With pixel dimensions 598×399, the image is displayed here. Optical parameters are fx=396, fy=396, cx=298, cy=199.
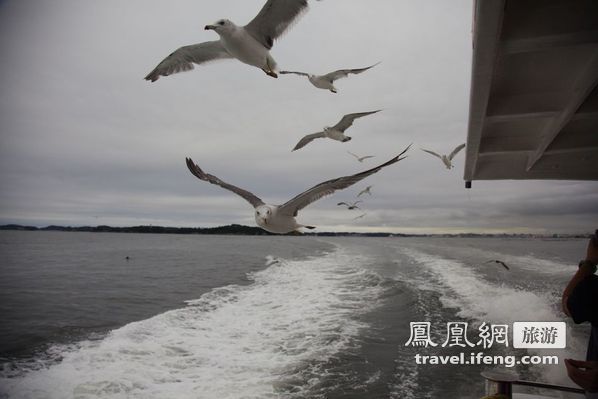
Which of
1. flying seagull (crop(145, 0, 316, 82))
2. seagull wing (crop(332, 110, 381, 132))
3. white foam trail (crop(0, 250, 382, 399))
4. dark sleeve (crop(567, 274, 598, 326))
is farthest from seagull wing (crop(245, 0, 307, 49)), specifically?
white foam trail (crop(0, 250, 382, 399))

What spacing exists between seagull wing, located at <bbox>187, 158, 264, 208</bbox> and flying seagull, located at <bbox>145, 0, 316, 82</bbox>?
2.13ft

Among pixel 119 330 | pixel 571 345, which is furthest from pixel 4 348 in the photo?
pixel 571 345

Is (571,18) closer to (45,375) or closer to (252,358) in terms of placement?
(252,358)

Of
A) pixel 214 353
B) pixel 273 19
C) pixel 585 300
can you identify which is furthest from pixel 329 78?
pixel 214 353

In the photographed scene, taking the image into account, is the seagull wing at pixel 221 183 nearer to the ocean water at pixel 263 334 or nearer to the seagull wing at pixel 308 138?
the seagull wing at pixel 308 138

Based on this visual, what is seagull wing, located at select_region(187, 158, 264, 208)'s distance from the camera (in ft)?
7.07

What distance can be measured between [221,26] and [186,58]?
35.0 inches

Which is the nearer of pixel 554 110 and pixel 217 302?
pixel 554 110

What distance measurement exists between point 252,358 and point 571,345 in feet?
13.3

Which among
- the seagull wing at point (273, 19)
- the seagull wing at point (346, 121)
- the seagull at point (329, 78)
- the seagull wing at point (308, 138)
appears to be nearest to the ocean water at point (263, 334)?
the seagull wing at point (308, 138)

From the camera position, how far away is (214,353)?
15.6 feet

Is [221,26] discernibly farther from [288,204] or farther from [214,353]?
[214,353]

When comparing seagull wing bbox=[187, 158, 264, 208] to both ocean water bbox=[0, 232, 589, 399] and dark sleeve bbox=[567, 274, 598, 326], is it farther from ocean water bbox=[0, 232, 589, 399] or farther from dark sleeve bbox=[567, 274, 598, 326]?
ocean water bbox=[0, 232, 589, 399]

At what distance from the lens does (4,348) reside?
534 cm
